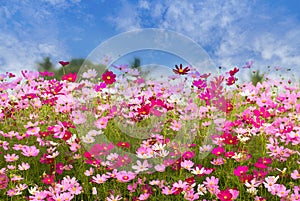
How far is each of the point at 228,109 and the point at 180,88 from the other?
0.53 meters

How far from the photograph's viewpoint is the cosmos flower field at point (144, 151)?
2.32 meters

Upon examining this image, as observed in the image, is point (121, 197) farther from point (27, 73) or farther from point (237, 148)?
point (27, 73)

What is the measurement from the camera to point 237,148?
9.76 feet

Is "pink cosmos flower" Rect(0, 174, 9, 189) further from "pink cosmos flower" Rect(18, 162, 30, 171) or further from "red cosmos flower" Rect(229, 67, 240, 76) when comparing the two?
"red cosmos flower" Rect(229, 67, 240, 76)

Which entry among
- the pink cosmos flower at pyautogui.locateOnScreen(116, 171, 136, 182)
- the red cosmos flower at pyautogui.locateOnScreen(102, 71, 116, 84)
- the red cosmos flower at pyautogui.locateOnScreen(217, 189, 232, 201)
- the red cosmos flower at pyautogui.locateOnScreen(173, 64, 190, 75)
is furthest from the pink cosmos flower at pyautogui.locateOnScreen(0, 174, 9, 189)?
the red cosmos flower at pyautogui.locateOnScreen(173, 64, 190, 75)

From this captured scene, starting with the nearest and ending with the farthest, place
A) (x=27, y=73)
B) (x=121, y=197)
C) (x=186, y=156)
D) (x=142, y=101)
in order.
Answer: (x=121, y=197) < (x=186, y=156) < (x=142, y=101) < (x=27, y=73)

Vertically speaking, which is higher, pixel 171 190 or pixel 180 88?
pixel 180 88

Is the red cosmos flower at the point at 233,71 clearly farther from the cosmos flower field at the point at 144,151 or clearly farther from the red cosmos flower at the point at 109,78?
the red cosmos flower at the point at 109,78

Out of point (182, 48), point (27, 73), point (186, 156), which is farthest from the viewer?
point (27, 73)

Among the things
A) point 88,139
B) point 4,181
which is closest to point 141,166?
point 88,139

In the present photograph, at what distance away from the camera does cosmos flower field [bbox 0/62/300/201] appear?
2318 millimetres

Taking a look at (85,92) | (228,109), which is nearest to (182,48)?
(228,109)

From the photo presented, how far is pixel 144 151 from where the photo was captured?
2.45 m

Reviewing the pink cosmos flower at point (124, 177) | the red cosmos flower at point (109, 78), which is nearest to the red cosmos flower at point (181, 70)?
the red cosmos flower at point (109, 78)
